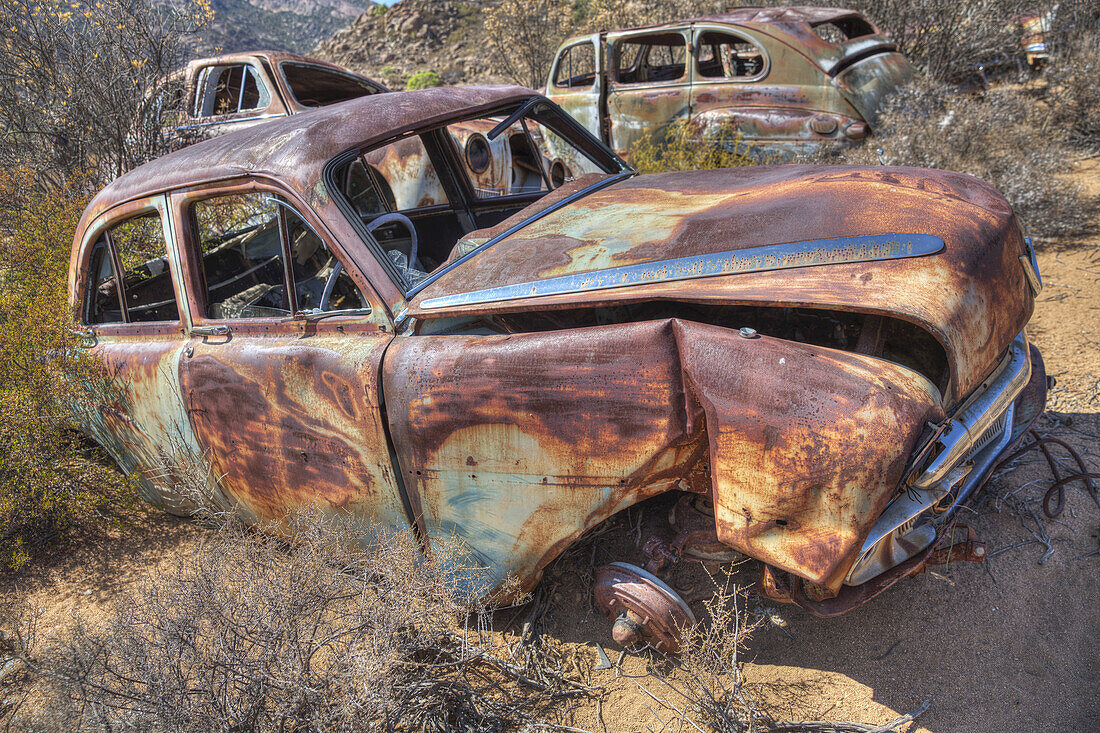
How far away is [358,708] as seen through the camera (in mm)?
1865

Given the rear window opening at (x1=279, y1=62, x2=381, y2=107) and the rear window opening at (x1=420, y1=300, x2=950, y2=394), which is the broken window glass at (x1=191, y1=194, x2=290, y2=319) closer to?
the rear window opening at (x1=420, y1=300, x2=950, y2=394)

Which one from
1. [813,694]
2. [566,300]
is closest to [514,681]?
[813,694]

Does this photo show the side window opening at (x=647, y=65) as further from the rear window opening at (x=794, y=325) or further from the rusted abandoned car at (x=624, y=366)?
the rear window opening at (x=794, y=325)

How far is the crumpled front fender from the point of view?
1623mm

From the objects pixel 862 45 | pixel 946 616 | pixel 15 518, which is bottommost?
pixel 946 616

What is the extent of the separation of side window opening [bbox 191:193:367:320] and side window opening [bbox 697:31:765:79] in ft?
14.1

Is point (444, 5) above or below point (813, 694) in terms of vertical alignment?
above

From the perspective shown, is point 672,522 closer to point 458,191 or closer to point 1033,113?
point 458,191

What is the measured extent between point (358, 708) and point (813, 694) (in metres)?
1.46

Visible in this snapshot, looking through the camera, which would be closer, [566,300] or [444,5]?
[566,300]

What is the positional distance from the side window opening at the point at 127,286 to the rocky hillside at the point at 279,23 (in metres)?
32.3

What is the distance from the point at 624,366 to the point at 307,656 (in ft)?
4.42

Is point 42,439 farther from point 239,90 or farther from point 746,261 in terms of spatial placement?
point 239,90

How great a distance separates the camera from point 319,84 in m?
6.79
